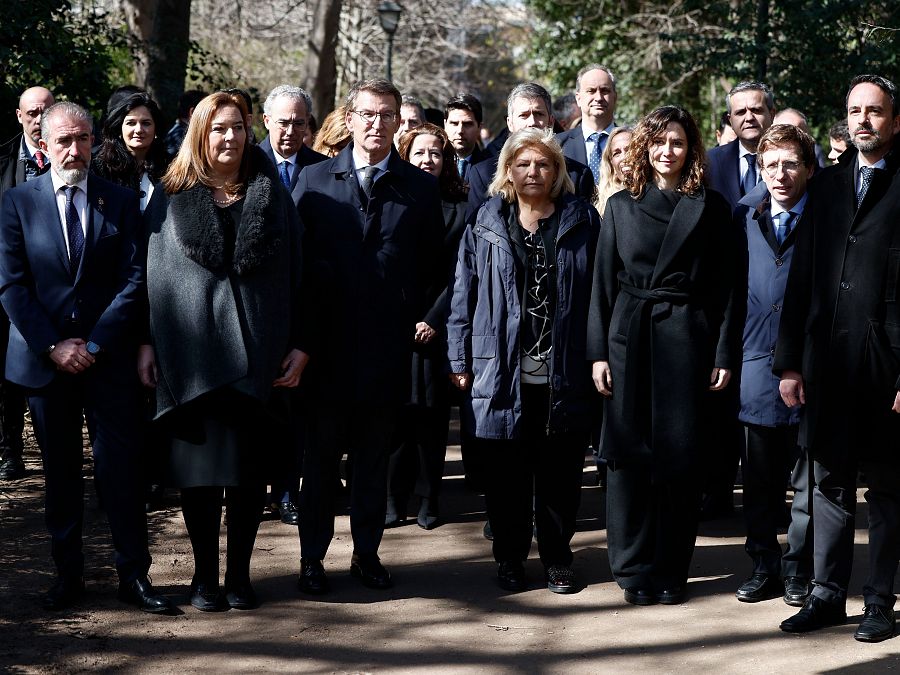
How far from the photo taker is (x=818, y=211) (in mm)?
5555

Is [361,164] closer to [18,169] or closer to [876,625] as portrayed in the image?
[18,169]

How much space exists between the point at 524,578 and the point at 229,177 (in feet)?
7.90

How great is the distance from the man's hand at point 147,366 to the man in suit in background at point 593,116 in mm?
3652

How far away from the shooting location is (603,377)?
5.93 m

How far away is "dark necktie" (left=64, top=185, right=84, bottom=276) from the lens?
565cm

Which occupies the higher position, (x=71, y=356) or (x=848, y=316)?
(x=848, y=316)

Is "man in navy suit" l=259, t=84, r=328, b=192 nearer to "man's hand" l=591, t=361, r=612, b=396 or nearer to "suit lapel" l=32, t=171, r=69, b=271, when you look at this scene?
"suit lapel" l=32, t=171, r=69, b=271

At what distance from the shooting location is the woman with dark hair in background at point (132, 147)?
728 cm

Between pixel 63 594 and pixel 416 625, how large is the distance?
63.7 inches

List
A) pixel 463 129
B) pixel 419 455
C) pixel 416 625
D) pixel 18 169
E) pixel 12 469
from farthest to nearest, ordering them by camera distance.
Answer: pixel 463 129 < pixel 12 469 < pixel 18 169 < pixel 419 455 < pixel 416 625

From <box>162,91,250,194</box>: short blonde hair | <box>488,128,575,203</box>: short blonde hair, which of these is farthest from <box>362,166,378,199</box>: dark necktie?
<box>162,91,250,194</box>: short blonde hair

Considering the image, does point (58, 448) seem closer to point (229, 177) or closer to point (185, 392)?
point (185, 392)

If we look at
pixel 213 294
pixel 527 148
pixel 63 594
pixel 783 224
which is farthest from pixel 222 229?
pixel 783 224

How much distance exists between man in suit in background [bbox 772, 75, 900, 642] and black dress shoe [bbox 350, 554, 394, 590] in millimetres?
1912
